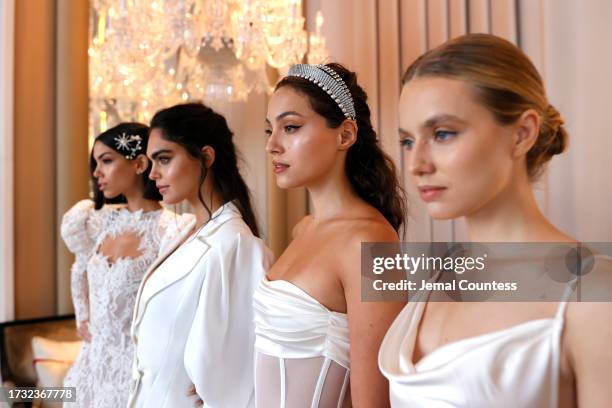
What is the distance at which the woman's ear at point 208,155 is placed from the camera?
81.3 inches

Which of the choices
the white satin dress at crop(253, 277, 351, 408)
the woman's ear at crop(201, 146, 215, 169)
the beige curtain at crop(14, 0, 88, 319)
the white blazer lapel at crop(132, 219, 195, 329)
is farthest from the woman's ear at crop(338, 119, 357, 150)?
the beige curtain at crop(14, 0, 88, 319)

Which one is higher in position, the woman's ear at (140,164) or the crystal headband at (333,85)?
the crystal headband at (333,85)

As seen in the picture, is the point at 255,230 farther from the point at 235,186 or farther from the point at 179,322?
the point at 179,322

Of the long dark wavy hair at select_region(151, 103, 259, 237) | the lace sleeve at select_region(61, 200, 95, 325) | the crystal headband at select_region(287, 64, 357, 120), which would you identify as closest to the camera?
the crystal headband at select_region(287, 64, 357, 120)

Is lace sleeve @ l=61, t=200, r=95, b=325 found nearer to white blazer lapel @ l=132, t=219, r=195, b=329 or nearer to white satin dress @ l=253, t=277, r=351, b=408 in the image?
white blazer lapel @ l=132, t=219, r=195, b=329

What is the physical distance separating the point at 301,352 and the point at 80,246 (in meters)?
2.00

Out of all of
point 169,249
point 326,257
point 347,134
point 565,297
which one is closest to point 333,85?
point 347,134

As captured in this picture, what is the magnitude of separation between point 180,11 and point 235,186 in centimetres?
144

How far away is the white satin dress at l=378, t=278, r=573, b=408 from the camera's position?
31.9 inches

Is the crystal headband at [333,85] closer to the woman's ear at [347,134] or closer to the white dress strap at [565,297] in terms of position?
the woman's ear at [347,134]

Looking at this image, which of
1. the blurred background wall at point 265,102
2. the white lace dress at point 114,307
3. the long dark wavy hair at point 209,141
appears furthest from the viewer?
the white lace dress at point 114,307

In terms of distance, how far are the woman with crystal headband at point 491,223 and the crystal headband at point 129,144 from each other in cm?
197

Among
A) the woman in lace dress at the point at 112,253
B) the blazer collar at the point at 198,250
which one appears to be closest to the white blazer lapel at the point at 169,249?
the blazer collar at the point at 198,250

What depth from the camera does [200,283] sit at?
186cm
